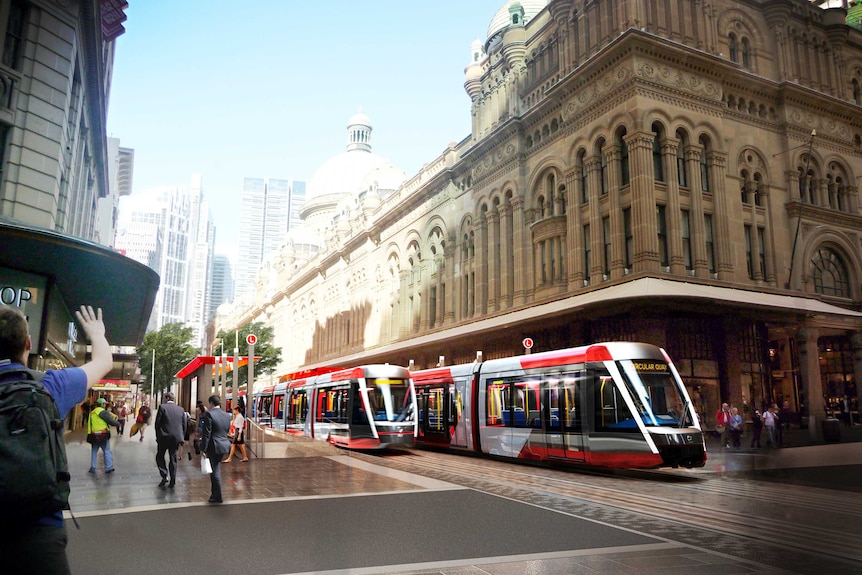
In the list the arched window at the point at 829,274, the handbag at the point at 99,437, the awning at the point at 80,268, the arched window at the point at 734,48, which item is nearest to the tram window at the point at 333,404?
the awning at the point at 80,268

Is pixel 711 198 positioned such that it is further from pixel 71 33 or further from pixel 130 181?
pixel 130 181

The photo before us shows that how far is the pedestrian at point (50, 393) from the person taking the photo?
2.97m

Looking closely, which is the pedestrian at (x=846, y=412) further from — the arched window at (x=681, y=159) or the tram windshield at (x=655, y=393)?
the tram windshield at (x=655, y=393)

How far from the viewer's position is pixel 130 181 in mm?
102938

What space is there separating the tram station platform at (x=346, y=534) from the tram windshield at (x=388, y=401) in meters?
8.81

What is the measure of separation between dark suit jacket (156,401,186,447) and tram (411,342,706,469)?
9754mm

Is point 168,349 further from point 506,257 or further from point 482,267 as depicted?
point 506,257

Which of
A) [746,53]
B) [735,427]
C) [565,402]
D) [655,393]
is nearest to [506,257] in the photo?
[746,53]

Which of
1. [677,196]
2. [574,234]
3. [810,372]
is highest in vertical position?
[677,196]

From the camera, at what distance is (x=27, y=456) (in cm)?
292

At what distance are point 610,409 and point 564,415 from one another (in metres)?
1.76

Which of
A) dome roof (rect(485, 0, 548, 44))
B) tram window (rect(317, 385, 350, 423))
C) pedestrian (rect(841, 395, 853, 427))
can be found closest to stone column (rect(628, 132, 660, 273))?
tram window (rect(317, 385, 350, 423))

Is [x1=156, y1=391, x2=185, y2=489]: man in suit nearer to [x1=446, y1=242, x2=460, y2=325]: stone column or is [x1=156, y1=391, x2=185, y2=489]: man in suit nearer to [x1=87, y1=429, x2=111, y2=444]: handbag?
[x1=87, y1=429, x2=111, y2=444]: handbag

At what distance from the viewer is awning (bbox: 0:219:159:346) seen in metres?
11.0
